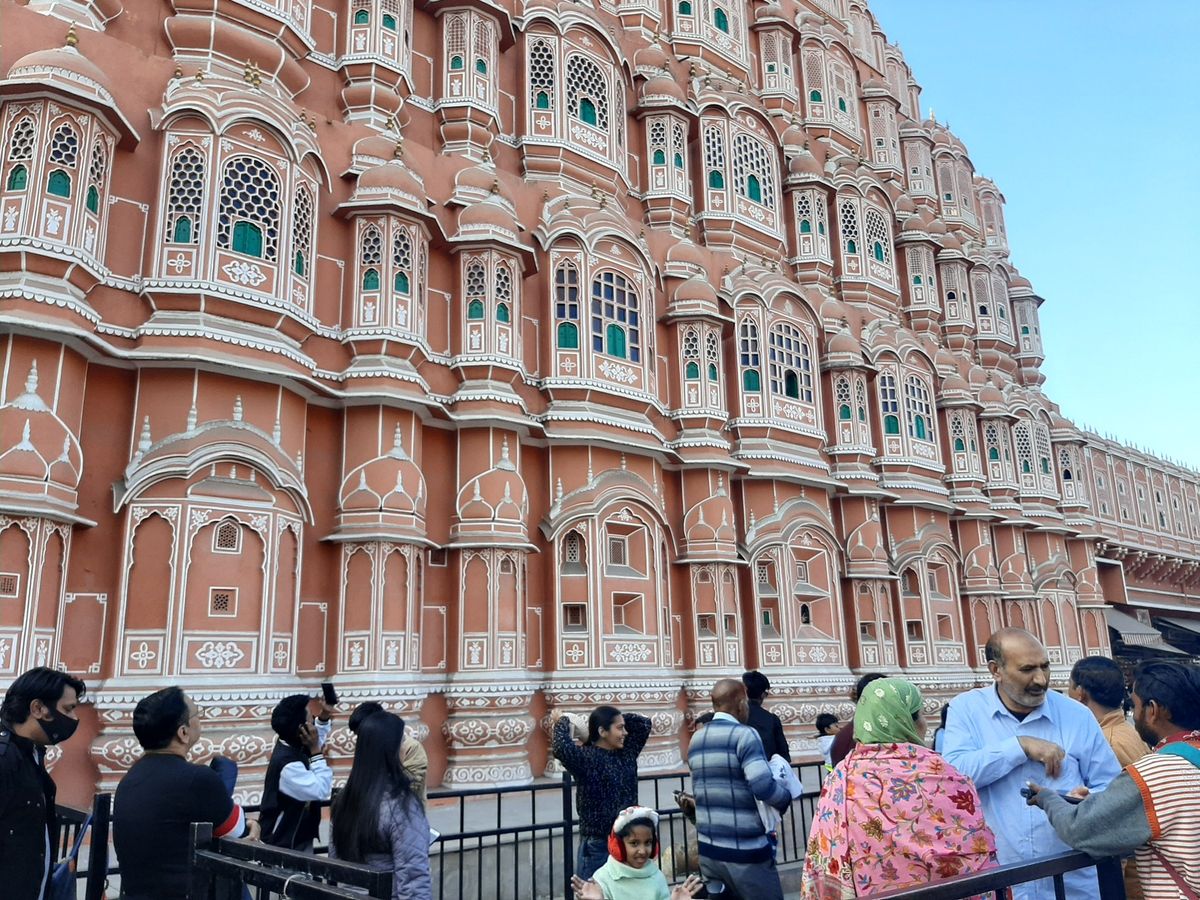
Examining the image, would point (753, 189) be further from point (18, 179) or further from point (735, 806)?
point (735, 806)

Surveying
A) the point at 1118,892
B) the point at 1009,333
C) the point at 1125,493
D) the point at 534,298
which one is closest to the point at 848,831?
the point at 1118,892

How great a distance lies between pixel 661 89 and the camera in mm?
17953

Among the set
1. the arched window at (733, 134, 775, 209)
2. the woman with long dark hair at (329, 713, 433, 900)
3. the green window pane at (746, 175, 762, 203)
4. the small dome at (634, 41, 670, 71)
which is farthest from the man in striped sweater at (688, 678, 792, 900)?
the small dome at (634, 41, 670, 71)

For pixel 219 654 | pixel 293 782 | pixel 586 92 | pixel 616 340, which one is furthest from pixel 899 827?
pixel 586 92

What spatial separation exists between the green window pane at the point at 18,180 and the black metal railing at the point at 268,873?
8.99m

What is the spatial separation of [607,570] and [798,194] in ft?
40.0

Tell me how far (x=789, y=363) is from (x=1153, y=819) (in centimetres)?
1548

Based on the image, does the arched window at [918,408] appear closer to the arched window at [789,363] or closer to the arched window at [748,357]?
the arched window at [789,363]

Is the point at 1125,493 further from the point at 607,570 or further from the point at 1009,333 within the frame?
the point at 607,570

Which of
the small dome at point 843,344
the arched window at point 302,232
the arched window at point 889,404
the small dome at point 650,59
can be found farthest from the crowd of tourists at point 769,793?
the small dome at point 650,59

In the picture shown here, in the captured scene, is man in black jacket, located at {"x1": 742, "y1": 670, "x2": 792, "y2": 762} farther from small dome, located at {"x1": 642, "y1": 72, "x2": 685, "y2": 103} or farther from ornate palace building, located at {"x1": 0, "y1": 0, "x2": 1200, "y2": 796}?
small dome, located at {"x1": 642, "y1": 72, "x2": 685, "y2": 103}

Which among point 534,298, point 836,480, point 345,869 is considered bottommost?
point 345,869

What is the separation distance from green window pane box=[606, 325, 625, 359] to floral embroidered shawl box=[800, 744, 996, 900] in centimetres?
1198

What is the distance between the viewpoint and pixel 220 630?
9.75 m
